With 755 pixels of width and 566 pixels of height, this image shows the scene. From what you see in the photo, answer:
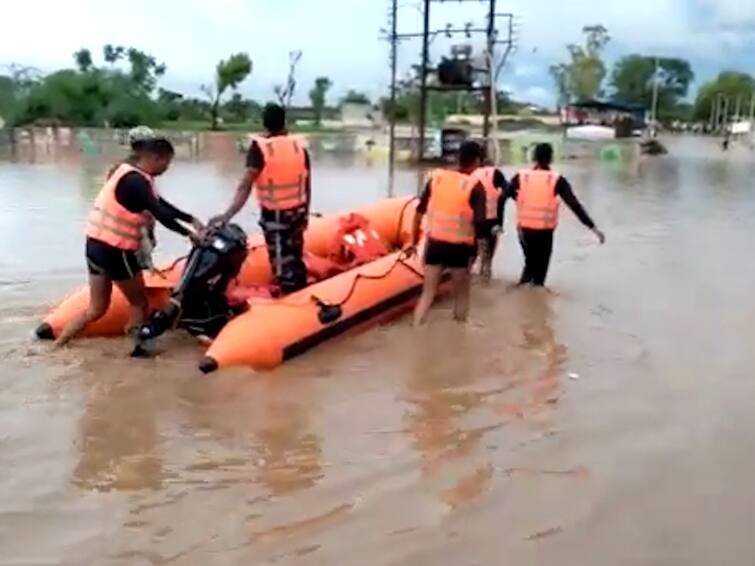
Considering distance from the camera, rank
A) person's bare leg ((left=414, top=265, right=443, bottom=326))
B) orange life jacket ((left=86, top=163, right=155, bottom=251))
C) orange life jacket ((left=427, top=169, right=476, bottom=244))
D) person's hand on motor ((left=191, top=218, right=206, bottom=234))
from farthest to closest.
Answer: person's bare leg ((left=414, top=265, right=443, bottom=326)), orange life jacket ((left=427, top=169, right=476, bottom=244)), person's hand on motor ((left=191, top=218, right=206, bottom=234)), orange life jacket ((left=86, top=163, right=155, bottom=251))

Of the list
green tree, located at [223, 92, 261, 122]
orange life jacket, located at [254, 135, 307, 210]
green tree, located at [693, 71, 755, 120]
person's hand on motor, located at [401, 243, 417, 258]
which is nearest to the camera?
orange life jacket, located at [254, 135, 307, 210]

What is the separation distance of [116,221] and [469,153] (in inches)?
96.0

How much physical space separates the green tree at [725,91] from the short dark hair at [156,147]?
Result: 4175 inches

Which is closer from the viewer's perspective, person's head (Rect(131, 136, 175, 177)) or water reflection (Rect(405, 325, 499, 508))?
water reflection (Rect(405, 325, 499, 508))

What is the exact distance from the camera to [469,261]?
25.3 ft

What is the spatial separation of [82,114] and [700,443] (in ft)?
174

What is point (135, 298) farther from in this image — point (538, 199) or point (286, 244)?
point (538, 199)

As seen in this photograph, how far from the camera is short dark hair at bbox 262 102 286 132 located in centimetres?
730

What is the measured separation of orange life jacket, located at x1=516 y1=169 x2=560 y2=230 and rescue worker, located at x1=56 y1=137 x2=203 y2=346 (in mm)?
3441

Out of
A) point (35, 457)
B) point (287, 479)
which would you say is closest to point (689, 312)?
point (287, 479)

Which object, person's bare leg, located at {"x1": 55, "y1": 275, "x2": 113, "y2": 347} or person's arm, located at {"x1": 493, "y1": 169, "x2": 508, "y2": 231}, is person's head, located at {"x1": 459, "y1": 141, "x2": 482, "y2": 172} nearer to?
person's arm, located at {"x1": 493, "y1": 169, "x2": 508, "y2": 231}

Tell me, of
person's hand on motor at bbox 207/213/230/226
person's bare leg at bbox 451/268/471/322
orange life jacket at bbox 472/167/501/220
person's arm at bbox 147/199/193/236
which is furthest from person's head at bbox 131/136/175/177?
orange life jacket at bbox 472/167/501/220

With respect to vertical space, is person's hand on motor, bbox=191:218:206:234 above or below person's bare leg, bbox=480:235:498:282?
above

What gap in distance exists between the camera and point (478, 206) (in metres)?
7.40
